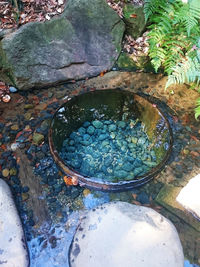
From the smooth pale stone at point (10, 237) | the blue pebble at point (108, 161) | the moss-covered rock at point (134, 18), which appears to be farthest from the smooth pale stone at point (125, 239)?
the moss-covered rock at point (134, 18)

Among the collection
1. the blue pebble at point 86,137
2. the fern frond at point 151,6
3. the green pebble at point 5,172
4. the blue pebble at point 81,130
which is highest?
the fern frond at point 151,6

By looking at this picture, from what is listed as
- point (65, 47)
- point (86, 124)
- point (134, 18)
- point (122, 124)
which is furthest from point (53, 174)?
point (134, 18)

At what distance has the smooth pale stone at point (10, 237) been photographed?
1.98 metres

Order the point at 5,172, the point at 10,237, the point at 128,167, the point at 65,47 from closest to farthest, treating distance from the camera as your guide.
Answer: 1. the point at 10,237
2. the point at 5,172
3. the point at 128,167
4. the point at 65,47

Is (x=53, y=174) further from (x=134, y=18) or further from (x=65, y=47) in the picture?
(x=134, y=18)

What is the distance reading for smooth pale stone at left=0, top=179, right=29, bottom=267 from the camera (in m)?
1.98

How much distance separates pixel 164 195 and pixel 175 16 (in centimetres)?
209

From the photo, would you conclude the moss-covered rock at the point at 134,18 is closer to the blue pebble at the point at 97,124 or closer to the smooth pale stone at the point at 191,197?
the blue pebble at the point at 97,124

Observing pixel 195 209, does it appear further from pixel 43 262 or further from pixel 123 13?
pixel 123 13

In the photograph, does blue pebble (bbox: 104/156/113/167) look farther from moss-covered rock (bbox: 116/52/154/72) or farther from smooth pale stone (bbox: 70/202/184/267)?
moss-covered rock (bbox: 116/52/154/72)

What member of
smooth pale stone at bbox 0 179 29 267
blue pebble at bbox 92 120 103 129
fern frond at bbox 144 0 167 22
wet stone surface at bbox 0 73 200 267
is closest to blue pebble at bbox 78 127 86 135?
blue pebble at bbox 92 120 103 129

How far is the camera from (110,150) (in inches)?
117

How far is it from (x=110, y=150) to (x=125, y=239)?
113 centimetres

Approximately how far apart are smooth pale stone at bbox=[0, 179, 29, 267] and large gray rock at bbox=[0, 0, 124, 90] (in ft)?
5.56
